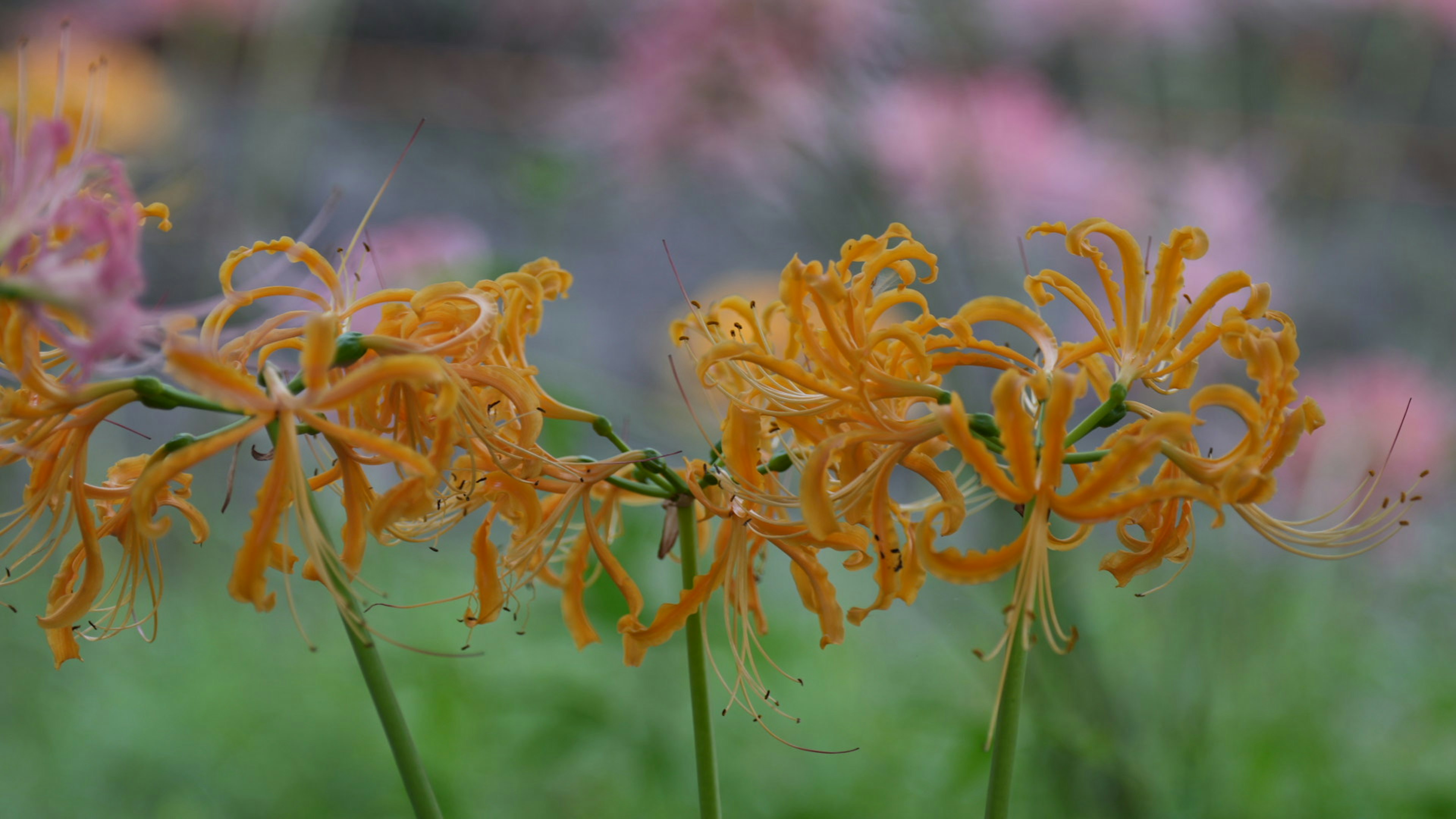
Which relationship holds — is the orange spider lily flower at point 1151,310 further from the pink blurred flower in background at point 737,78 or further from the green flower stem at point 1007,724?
the pink blurred flower in background at point 737,78

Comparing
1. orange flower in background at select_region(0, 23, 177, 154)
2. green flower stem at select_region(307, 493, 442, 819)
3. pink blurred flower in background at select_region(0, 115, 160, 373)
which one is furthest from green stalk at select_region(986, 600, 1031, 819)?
orange flower in background at select_region(0, 23, 177, 154)

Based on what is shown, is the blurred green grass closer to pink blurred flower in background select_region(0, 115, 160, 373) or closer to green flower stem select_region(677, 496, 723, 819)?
green flower stem select_region(677, 496, 723, 819)

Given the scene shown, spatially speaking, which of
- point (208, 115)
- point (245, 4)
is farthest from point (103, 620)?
point (208, 115)

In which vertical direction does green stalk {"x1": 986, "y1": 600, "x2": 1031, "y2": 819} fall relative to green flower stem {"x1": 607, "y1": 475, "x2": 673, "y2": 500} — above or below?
below

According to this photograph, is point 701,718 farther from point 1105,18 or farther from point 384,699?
point 1105,18

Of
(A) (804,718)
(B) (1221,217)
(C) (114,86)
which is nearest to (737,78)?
(B) (1221,217)

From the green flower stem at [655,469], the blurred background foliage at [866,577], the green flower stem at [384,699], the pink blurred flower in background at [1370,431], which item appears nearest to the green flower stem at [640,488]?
the green flower stem at [655,469]

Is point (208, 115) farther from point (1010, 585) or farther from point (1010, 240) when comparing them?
point (1010, 585)
